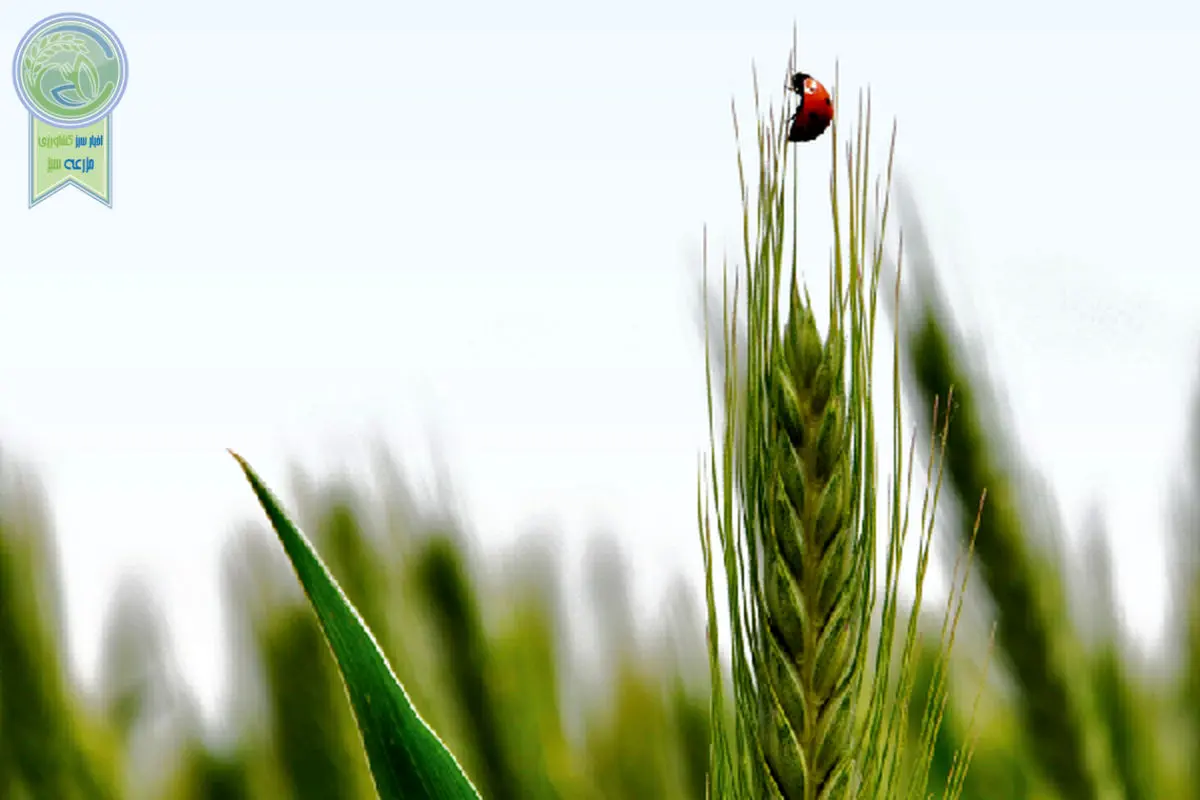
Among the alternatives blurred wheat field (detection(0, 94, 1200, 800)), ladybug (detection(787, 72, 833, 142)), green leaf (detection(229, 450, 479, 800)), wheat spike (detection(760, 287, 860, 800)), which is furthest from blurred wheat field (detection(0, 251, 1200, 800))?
green leaf (detection(229, 450, 479, 800))

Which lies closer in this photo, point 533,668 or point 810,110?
point 810,110

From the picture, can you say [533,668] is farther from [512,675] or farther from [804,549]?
[804,549]

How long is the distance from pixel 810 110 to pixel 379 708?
0.55 m

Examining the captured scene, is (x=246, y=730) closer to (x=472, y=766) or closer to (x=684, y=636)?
(x=472, y=766)

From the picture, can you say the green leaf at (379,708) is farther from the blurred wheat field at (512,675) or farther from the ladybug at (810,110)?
the blurred wheat field at (512,675)

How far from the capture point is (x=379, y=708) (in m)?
0.60

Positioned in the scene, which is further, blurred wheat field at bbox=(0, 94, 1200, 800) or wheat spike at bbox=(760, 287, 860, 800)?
blurred wheat field at bbox=(0, 94, 1200, 800)

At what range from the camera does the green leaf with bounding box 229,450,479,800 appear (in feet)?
1.90

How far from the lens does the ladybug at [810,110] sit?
0.89 m

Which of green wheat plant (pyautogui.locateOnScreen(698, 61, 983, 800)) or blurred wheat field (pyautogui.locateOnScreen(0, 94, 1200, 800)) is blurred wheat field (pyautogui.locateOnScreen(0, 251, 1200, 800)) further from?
green wheat plant (pyautogui.locateOnScreen(698, 61, 983, 800))

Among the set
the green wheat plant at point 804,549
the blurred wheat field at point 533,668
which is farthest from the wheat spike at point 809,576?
the blurred wheat field at point 533,668

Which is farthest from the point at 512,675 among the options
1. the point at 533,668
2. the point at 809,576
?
the point at 809,576

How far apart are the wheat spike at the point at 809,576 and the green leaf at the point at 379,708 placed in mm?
221

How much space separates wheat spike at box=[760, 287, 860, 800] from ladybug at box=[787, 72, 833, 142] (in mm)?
202
